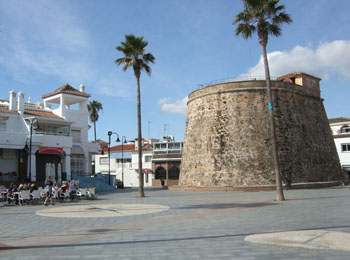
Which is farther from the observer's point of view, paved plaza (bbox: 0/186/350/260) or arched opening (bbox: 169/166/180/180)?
arched opening (bbox: 169/166/180/180)

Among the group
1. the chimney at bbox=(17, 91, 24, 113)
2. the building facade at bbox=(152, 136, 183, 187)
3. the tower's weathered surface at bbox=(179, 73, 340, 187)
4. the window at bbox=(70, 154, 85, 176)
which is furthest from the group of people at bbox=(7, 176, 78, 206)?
the building facade at bbox=(152, 136, 183, 187)

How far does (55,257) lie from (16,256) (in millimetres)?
862

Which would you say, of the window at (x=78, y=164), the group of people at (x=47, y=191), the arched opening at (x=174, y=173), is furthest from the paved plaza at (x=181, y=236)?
the arched opening at (x=174, y=173)

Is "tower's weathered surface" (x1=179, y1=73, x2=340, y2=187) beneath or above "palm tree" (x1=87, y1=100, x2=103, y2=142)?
beneath

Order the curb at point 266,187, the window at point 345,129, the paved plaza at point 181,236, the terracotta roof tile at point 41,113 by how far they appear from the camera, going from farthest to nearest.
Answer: the window at point 345,129, the terracotta roof tile at point 41,113, the curb at point 266,187, the paved plaza at point 181,236

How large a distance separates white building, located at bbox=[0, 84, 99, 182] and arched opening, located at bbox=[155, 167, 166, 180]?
497 inches

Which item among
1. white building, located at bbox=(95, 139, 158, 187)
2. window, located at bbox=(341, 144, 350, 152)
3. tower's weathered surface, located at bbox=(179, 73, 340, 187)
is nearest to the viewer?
tower's weathered surface, located at bbox=(179, 73, 340, 187)

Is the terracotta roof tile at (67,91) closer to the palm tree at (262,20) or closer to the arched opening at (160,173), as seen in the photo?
the arched opening at (160,173)

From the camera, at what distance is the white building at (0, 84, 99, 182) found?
3272cm

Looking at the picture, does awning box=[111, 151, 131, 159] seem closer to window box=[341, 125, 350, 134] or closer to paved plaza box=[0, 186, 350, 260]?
window box=[341, 125, 350, 134]

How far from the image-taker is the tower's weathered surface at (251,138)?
1225 inches

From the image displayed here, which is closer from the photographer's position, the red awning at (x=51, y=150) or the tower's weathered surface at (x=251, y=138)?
the tower's weathered surface at (x=251, y=138)

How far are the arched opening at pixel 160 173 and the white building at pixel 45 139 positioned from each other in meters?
12.6

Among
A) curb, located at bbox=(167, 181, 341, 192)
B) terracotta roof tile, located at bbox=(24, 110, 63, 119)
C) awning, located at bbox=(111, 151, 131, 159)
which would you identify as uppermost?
terracotta roof tile, located at bbox=(24, 110, 63, 119)
